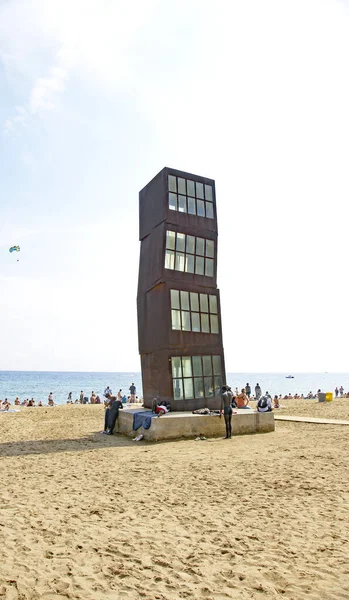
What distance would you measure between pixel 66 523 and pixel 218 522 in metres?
2.74

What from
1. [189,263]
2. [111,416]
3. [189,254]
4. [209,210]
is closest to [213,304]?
[189,263]

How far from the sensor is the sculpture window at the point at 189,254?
802 inches

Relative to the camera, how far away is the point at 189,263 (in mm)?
20953

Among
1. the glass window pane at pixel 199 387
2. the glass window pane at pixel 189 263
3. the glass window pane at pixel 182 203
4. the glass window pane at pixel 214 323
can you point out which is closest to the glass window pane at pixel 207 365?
the glass window pane at pixel 199 387

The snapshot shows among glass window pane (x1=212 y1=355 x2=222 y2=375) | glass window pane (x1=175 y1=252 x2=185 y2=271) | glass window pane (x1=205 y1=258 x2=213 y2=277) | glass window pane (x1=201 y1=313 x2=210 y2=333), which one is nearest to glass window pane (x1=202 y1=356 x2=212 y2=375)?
glass window pane (x1=212 y1=355 x2=222 y2=375)

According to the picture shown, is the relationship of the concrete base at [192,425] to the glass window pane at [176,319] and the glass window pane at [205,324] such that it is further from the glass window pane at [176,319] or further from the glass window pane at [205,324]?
the glass window pane at [205,324]

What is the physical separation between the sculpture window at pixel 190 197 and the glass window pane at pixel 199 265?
226 centimetres

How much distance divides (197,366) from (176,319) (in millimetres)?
2465

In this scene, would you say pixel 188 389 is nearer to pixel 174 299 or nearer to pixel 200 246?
pixel 174 299

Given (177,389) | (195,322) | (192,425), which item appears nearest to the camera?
(192,425)

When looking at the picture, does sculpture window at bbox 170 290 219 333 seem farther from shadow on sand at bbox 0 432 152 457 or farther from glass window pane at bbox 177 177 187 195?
shadow on sand at bbox 0 432 152 457

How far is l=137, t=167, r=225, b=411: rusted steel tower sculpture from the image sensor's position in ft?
64.6

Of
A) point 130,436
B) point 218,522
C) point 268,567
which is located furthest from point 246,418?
point 268,567

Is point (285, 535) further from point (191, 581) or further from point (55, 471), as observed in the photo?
point (55, 471)
